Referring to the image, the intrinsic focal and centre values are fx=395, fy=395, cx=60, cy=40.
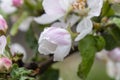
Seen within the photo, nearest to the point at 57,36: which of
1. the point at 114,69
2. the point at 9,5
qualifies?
the point at 9,5

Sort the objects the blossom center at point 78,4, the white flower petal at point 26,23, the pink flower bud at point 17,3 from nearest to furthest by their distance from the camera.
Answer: the blossom center at point 78,4 → the pink flower bud at point 17,3 → the white flower petal at point 26,23

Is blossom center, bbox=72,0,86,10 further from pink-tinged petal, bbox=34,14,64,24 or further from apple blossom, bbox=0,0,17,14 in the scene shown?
apple blossom, bbox=0,0,17,14

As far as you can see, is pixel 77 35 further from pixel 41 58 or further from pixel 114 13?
pixel 41 58

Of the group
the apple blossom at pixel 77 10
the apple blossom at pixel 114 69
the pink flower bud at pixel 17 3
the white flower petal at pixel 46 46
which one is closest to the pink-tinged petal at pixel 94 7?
the apple blossom at pixel 77 10

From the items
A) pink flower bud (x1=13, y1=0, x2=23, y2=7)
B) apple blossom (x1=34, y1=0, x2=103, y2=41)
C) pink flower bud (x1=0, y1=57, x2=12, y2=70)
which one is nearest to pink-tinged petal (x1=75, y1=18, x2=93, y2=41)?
apple blossom (x1=34, y1=0, x2=103, y2=41)

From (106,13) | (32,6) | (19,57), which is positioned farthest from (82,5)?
(32,6)

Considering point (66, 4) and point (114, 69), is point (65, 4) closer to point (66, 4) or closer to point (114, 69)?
point (66, 4)

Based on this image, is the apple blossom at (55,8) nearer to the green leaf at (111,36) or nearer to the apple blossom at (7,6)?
the green leaf at (111,36)
